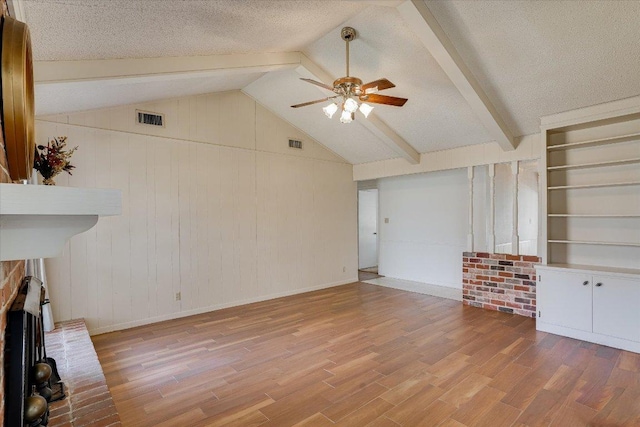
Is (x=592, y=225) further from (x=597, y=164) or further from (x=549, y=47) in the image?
(x=549, y=47)

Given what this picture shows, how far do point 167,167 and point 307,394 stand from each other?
134 inches

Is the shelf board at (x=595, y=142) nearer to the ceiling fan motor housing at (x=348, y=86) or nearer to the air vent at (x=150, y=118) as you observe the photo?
the ceiling fan motor housing at (x=348, y=86)

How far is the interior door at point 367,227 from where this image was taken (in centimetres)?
837

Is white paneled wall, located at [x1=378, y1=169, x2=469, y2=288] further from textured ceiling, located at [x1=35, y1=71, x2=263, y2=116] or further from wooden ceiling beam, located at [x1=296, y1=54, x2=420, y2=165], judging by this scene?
textured ceiling, located at [x1=35, y1=71, x2=263, y2=116]

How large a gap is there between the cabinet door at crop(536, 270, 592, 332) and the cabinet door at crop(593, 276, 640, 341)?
0.08 meters

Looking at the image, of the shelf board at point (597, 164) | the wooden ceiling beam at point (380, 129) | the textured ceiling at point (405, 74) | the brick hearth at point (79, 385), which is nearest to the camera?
the brick hearth at point (79, 385)

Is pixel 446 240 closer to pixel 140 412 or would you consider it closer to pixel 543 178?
pixel 543 178

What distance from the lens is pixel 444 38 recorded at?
10.3ft

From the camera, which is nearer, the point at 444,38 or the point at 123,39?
the point at 123,39

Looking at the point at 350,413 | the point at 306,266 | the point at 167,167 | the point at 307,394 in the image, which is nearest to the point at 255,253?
the point at 306,266

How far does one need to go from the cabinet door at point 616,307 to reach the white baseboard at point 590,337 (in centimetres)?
5

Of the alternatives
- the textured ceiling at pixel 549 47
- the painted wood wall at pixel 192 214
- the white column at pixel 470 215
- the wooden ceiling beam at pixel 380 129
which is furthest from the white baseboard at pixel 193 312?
the textured ceiling at pixel 549 47

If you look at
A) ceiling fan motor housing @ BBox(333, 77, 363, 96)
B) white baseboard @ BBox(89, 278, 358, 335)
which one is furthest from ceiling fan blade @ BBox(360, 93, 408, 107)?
white baseboard @ BBox(89, 278, 358, 335)

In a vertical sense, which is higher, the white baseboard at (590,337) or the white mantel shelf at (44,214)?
the white mantel shelf at (44,214)
